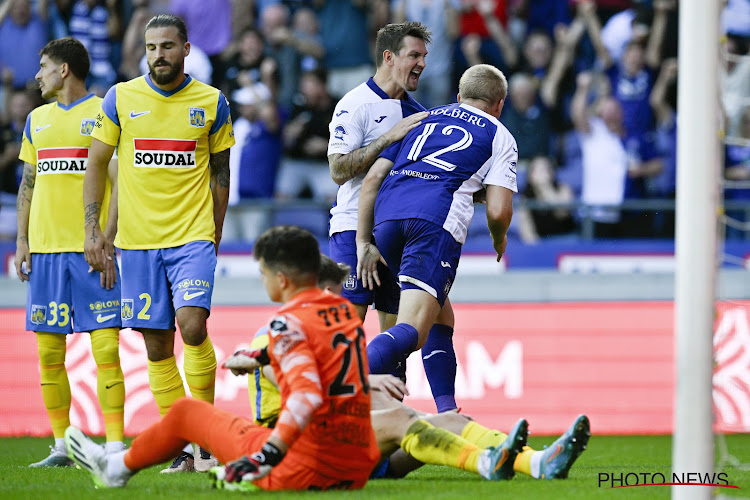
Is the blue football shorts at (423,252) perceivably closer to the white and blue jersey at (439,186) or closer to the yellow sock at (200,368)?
the white and blue jersey at (439,186)

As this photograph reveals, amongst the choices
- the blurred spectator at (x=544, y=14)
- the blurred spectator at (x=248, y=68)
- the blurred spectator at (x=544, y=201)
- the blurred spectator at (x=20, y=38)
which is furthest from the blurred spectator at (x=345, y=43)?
the blurred spectator at (x=20, y=38)

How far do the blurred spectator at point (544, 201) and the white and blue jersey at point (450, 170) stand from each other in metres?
5.48

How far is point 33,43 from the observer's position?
1173 centimetres

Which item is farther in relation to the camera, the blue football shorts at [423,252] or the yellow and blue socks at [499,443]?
the blue football shorts at [423,252]

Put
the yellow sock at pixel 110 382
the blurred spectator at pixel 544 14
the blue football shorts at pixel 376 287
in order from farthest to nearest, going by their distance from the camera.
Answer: the blurred spectator at pixel 544 14 < the blue football shorts at pixel 376 287 < the yellow sock at pixel 110 382

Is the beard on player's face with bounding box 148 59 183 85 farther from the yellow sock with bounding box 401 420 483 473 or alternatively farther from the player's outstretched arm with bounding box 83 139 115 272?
the yellow sock with bounding box 401 420 483 473

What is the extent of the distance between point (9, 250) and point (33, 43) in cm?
253

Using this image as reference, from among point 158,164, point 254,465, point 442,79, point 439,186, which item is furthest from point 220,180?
point 442,79

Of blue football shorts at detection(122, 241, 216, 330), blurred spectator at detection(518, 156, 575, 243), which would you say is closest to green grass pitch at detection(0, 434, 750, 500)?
blue football shorts at detection(122, 241, 216, 330)

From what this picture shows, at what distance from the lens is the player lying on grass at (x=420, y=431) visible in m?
4.59

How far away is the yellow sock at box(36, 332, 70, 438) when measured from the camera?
648cm

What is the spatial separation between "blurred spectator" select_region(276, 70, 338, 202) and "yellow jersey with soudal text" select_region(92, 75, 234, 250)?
562 centimetres

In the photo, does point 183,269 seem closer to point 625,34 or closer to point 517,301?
point 517,301

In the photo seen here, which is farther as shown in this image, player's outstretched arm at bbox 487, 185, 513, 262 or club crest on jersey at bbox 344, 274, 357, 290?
club crest on jersey at bbox 344, 274, 357, 290
